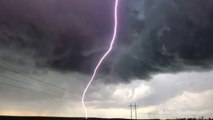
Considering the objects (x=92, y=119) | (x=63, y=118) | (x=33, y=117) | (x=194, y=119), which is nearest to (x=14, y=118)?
(x=33, y=117)

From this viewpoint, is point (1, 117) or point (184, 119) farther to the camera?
point (184, 119)

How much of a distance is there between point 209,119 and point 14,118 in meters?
84.0

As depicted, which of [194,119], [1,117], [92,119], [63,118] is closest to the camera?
[1,117]

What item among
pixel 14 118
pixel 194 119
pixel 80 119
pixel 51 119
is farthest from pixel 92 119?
pixel 194 119

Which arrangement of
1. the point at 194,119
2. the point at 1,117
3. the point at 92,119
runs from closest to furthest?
the point at 1,117, the point at 92,119, the point at 194,119

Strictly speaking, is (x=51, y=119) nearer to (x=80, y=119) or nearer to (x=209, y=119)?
(x=80, y=119)

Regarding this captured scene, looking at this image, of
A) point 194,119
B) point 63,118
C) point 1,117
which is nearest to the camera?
point 1,117

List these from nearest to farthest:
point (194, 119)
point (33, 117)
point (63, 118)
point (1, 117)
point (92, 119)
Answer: point (1, 117)
point (33, 117)
point (63, 118)
point (92, 119)
point (194, 119)

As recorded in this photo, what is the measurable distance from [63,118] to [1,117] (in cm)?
1579

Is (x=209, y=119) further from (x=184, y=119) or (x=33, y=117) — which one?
(x=33, y=117)

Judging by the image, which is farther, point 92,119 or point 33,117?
point 92,119

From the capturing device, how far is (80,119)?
61.4m

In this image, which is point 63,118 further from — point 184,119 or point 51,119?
point 184,119

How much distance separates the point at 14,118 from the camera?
47500 mm
